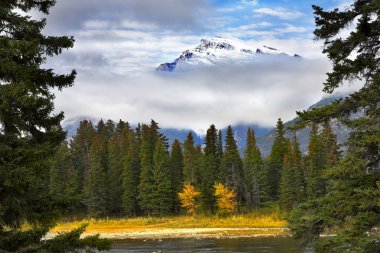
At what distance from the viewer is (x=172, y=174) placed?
3939 inches

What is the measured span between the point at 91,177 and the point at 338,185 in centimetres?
8917

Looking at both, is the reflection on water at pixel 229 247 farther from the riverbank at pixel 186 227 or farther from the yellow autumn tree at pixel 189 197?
the yellow autumn tree at pixel 189 197

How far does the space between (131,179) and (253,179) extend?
2535 centimetres

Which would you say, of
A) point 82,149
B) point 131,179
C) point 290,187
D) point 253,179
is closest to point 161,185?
point 131,179

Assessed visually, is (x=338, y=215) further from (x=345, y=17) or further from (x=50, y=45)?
(x=50, y=45)

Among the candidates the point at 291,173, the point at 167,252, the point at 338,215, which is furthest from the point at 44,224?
the point at 291,173

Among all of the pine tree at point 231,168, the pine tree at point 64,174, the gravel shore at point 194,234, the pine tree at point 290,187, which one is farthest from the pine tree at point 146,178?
the pine tree at point 290,187

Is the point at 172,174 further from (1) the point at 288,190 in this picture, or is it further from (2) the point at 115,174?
(1) the point at 288,190

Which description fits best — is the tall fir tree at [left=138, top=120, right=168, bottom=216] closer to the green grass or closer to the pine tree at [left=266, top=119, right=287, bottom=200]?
the green grass

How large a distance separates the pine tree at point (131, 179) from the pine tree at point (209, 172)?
524 inches

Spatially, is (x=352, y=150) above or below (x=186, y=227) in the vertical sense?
above

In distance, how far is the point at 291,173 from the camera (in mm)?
90812

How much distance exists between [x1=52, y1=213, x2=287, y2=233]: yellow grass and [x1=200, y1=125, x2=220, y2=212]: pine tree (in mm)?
4753

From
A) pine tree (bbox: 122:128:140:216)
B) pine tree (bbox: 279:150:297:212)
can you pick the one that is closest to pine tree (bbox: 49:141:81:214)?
pine tree (bbox: 122:128:140:216)
